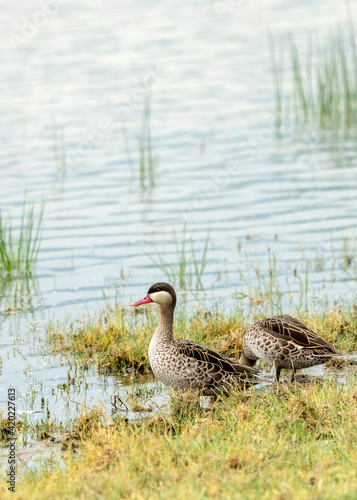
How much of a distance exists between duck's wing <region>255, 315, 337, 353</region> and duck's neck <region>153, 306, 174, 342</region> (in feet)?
2.81

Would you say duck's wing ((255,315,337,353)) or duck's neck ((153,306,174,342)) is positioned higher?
duck's neck ((153,306,174,342))

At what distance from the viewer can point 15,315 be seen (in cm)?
1061

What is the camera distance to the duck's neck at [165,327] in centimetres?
722

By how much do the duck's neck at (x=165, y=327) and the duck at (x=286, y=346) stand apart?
766 mm

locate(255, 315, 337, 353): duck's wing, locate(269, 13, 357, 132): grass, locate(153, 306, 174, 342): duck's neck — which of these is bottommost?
locate(255, 315, 337, 353): duck's wing

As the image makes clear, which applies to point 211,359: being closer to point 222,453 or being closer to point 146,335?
point 146,335

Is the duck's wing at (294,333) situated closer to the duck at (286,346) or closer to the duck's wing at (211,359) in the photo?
the duck at (286,346)

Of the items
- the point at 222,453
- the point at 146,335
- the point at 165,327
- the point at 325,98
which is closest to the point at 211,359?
the point at 165,327

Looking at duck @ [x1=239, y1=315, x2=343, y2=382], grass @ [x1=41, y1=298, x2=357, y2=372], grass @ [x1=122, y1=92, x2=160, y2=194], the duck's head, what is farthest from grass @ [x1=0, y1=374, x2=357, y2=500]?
grass @ [x1=122, y1=92, x2=160, y2=194]

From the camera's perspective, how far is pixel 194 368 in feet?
22.7

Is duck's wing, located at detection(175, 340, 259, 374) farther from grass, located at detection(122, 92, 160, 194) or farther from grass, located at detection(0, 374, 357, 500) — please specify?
grass, located at detection(122, 92, 160, 194)

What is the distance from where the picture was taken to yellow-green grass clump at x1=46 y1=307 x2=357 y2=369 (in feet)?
26.8

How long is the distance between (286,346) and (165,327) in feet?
3.63

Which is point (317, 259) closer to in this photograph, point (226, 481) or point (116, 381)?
point (116, 381)
